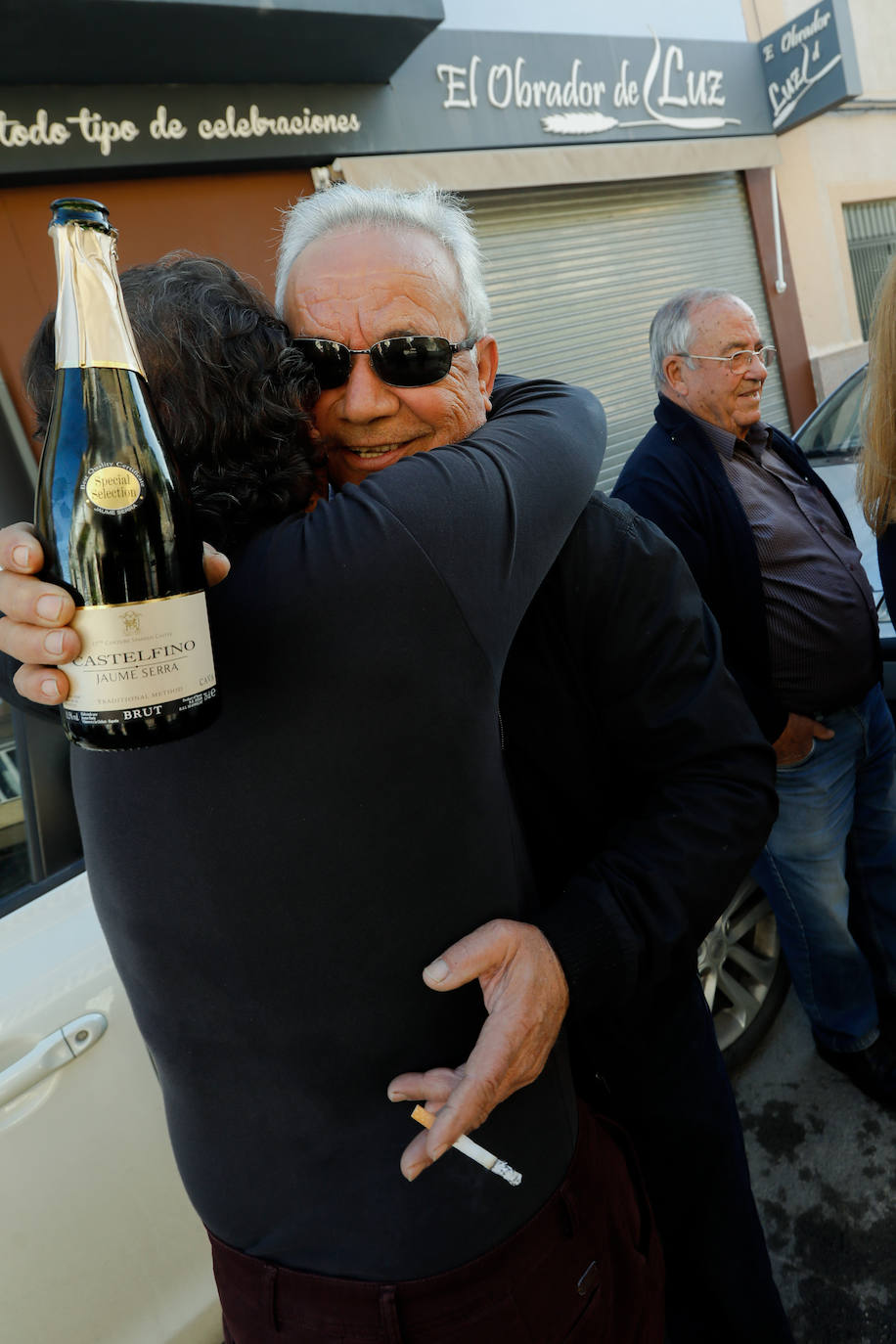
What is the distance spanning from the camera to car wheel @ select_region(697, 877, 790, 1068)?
2.80 metres

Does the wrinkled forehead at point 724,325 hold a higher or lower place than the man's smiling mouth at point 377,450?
higher

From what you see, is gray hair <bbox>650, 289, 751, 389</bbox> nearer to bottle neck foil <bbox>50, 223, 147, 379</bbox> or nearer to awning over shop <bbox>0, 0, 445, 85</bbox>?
bottle neck foil <bbox>50, 223, 147, 379</bbox>

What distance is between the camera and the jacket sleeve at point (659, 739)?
3.96 feet

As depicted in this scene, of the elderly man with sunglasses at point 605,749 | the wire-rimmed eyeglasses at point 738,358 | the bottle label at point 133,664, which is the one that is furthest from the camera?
the wire-rimmed eyeglasses at point 738,358

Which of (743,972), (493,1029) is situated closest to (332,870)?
(493,1029)

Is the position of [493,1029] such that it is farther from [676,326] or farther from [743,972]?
[676,326]

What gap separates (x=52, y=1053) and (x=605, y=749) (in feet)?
3.56

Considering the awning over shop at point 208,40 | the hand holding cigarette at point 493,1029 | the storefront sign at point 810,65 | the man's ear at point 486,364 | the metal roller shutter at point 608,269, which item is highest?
the storefront sign at point 810,65

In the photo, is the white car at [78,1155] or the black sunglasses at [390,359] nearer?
the black sunglasses at [390,359]

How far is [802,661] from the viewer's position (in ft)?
8.46

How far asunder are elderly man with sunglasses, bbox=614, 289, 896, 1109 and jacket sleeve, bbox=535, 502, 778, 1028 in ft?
4.04

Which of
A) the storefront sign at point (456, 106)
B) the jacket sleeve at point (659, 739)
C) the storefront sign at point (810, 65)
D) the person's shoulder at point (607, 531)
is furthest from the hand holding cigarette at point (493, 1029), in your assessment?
the storefront sign at point (810, 65)

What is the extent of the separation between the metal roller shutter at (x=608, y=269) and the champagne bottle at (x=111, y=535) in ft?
20.1

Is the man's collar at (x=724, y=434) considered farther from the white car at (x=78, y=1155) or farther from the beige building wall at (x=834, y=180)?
the beige building wall at (x=834, y=180)
